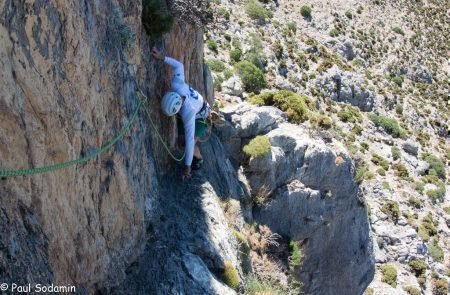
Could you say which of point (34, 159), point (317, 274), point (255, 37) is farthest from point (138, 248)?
point (255, 37)

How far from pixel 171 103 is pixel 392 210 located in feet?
95.5

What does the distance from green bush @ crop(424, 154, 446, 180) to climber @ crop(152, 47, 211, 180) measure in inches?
1388

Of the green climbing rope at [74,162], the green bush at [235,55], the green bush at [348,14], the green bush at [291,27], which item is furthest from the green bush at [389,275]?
the green bush at [348,14]

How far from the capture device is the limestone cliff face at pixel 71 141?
20.7ft

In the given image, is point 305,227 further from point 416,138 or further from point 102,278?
point 416,138

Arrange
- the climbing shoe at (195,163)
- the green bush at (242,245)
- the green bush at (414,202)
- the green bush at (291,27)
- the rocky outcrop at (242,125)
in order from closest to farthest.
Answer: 1. the climbing shoe at (195,163)
2. the green bush at (242,245)
3. the rocky outcrop at (242,125)
4. the green bush at (414,202)
5. the green bush at (291,27)

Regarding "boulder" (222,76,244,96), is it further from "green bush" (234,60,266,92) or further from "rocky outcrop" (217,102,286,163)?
"rocky outcrop" (217,102,286,163)

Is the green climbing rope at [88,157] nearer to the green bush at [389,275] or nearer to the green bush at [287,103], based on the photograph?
the green bush at [287,103]

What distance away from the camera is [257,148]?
18719mm

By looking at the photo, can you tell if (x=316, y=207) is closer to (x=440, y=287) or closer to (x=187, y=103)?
(x=187, y=103)

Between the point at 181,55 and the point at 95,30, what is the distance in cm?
532

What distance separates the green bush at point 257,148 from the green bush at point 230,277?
7.15 metres

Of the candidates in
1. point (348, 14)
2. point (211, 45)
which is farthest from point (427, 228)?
point (348, 14)

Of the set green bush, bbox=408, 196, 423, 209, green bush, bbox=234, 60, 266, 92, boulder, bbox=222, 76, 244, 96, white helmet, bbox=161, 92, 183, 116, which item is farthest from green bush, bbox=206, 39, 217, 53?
white helmet, bbox=161, 92, 183, 116
